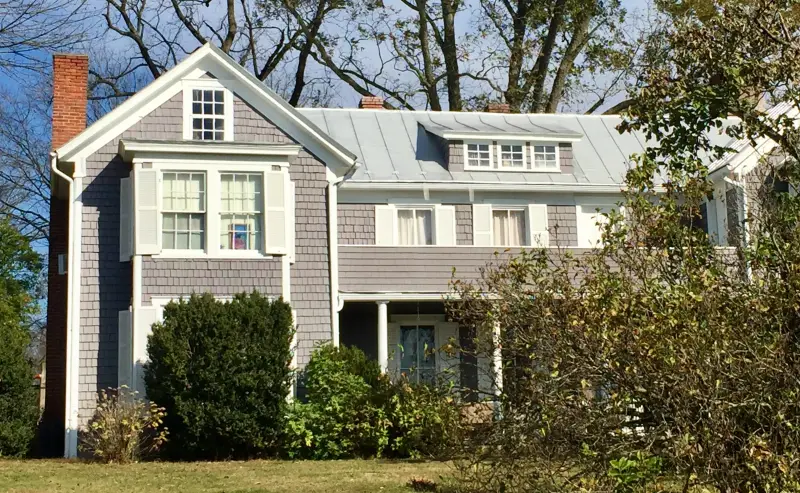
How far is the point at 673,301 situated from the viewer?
835cm

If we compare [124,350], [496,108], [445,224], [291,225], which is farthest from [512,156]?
[124,350]

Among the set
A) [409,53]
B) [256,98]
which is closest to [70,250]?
[256,98]

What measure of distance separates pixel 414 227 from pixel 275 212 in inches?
176

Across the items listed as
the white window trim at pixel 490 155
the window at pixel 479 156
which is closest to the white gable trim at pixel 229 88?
the white window trim at pixel 490 155

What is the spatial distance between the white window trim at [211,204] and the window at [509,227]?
19.4 ft

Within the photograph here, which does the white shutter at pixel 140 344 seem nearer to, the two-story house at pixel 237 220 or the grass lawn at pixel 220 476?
the two-story house at pixel 237 220

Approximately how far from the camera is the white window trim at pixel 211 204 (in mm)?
18125

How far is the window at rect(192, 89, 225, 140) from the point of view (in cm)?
1897

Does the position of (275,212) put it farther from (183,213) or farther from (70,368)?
(70,368)

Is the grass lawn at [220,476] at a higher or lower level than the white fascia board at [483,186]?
lower

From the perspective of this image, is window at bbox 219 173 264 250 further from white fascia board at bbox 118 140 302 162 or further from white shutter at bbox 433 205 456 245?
white shutter at bbox 433 205 456 245

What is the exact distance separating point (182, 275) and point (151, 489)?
19.4 feet

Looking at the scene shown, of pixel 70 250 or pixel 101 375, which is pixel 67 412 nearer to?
pixel 101 375

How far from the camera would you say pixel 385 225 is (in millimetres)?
21781
